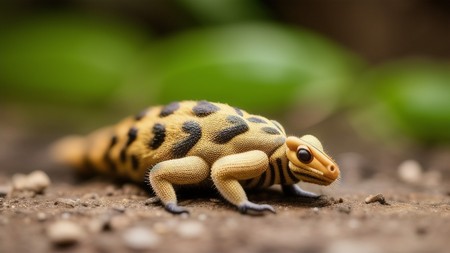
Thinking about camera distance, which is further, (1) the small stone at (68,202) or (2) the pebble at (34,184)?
(2) the pebble at (34,184)

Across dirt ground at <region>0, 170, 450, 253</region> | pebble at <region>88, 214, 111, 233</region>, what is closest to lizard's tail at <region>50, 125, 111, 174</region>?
dirt ground at <region>0, 170, 450, 253</region>

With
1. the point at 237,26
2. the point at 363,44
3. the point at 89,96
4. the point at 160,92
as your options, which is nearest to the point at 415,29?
the point at 363,44

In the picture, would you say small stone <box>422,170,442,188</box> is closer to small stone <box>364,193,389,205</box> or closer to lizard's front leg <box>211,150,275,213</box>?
small stone <box>364,193,389,205</box>

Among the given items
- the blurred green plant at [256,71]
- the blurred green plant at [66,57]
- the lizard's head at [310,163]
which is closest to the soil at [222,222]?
the lizard's head at [310,163]

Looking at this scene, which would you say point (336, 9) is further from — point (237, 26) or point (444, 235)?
point (444, 235)

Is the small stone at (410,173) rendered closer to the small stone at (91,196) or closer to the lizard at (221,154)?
the lizard at (221,154)

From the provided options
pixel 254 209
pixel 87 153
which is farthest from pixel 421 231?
pixel 87 153

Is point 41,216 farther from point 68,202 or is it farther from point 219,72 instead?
point 219,72
